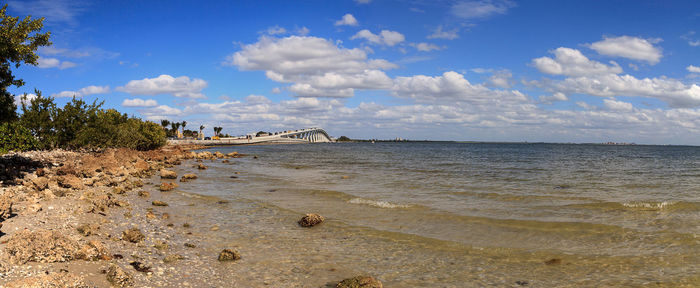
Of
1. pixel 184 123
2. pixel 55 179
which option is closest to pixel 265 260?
pixel 55 179

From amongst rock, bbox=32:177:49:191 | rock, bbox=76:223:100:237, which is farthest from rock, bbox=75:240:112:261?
rock, bbox=32:177:49:191

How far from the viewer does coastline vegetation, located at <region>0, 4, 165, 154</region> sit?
1511 cm

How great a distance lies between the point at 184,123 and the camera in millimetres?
196500

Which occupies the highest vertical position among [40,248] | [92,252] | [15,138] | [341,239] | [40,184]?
[15,138]

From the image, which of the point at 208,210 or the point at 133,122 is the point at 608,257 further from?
the point at 133,122

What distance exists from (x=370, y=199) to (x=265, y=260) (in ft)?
33.0

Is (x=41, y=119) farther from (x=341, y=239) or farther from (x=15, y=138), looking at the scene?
(x=341, y=239)

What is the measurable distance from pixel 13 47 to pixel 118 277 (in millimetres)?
13412

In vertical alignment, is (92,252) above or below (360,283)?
above

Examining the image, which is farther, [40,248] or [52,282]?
[40,248]

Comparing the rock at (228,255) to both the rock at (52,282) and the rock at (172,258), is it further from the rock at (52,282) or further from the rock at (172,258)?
the rock at (52,282)

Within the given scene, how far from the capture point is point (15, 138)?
26109mm

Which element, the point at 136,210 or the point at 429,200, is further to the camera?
the point at 429,200

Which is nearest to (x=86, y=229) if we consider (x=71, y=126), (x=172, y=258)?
(x=172, y=258)
